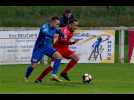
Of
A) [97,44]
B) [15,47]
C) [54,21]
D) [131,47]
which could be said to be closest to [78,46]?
[97,44]

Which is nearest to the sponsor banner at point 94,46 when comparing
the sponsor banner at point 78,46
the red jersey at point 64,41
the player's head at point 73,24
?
the sponsor banner at point 78,46

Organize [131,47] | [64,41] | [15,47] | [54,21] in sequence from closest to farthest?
[54,21]
[64,41]
[15,47]
[131,47]

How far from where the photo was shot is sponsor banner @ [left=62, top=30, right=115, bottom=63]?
1747 cm

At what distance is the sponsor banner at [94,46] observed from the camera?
1747cm

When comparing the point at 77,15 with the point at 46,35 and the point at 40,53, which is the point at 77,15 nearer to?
the point at 40,53

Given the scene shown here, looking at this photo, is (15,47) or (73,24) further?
(15,47)

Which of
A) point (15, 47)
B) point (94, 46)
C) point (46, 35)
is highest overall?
point (46, 35)

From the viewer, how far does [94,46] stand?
692 inches

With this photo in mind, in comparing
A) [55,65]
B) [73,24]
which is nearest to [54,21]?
[73,24]

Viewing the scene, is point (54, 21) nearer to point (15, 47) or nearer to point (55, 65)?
point (55, 65)

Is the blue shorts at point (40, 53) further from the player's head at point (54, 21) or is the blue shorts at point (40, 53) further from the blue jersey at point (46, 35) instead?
the player's head at point (54, 21)

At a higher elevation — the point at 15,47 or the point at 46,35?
the point at 46,35

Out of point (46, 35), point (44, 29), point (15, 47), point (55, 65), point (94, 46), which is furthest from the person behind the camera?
point (94, 46)
